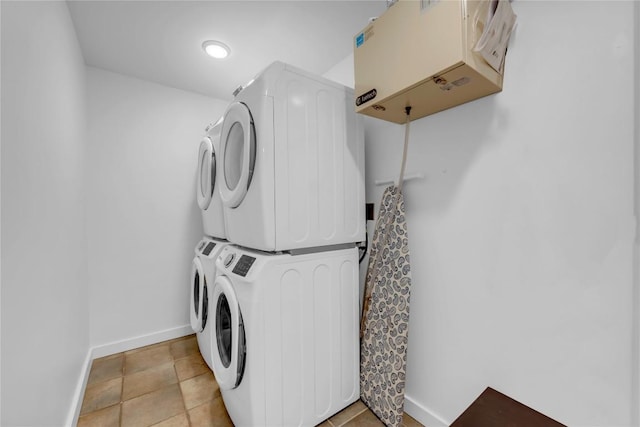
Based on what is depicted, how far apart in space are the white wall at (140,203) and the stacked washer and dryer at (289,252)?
4.10 ft

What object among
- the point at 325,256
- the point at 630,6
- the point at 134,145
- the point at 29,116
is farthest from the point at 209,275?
the point at 630,6

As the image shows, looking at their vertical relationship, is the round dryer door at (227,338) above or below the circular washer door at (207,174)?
below


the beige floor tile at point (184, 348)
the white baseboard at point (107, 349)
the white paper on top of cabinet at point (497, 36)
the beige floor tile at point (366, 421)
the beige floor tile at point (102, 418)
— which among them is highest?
the white paper on top of cabinet at point (497, 36)

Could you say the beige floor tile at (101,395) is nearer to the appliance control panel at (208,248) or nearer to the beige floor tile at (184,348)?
the beige floor tile at (184,348)

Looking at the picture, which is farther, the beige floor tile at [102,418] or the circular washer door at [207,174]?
the circular washer door at [207,174]

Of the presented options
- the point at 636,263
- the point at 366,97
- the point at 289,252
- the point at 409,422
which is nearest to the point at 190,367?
the point at 289,252

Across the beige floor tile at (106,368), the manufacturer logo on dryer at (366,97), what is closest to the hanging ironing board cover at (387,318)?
the manufacturer logo on dryer at (366,97)

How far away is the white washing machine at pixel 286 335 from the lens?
1.16 metres

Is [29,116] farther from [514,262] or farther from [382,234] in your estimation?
[514,262]

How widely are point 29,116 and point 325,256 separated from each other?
136 centimetres

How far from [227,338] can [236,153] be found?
1078mm

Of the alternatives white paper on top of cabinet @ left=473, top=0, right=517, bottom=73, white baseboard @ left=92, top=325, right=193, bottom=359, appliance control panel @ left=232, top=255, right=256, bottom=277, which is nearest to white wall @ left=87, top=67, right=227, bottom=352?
white baseboard @ left=92, top=325, right=193, bottom=359

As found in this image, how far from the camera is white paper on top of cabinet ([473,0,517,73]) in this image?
91 cm

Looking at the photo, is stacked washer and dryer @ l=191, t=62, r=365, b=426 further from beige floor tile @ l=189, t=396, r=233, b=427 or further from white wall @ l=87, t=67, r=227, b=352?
white wall @ l=87, t=67, r=227, b=352
